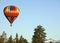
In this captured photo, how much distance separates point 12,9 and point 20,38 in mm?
52359

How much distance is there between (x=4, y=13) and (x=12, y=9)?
201 cm

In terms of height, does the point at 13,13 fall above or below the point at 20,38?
below

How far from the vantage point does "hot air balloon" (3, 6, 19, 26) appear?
6569cm

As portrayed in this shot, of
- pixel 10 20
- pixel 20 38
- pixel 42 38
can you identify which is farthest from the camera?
pixel 20 38

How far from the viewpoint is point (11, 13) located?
66.3 m

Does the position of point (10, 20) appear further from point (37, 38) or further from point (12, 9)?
point (37, 38)

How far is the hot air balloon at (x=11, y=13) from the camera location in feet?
216

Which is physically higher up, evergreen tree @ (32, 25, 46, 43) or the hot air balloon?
evergreen tree @ (32, 25, 46, 43)

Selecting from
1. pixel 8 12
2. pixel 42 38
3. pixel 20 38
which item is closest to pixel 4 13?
pixel 8 12

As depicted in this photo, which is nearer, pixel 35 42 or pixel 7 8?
pixel 7 8

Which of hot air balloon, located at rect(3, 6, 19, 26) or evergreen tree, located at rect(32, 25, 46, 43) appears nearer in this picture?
hot air balloon, located at rect(3, 6, 19, 26)

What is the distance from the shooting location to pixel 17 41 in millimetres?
112312

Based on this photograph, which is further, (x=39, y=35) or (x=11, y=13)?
(x=39, y=35)

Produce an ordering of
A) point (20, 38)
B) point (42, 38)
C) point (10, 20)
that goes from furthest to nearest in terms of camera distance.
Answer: point (20, 38), point (42, 38), point (10, 20)
